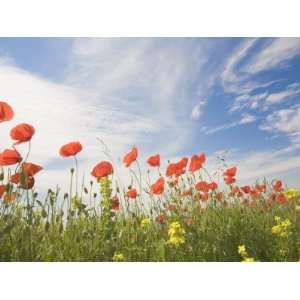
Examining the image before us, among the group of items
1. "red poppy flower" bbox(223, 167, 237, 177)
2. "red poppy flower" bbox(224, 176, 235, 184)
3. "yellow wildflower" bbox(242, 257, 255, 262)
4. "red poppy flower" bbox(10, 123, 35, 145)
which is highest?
"red poppy flower" bbox(10, 123, 35, 145)

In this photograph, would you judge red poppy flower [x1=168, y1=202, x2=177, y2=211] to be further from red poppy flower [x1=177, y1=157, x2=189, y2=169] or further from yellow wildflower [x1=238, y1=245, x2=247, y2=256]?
yellow wildflower [x1=238, y1=245, x2=247, y2=256]

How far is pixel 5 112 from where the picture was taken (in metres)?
3.15

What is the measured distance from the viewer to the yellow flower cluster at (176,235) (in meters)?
3.07

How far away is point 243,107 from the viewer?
3.38 metres

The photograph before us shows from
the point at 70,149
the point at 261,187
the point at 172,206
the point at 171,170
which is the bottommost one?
the point at 172,206

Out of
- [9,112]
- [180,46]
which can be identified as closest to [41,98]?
Answer: [9,112]

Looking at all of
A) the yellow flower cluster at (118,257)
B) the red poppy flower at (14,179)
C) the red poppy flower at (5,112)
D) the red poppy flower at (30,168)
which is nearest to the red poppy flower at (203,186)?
the yellow flower cluster at (118,257)

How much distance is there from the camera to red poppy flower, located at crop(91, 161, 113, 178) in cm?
323

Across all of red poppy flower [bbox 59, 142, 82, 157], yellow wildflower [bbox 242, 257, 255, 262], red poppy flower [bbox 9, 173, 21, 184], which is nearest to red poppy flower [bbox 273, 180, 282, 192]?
yellow wildflower [bbox 242, 257, 255, 262]

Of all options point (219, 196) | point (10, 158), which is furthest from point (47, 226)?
point (219, 196)

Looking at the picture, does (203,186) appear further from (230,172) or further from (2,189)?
(2,189)

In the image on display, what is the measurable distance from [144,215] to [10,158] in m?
0.95

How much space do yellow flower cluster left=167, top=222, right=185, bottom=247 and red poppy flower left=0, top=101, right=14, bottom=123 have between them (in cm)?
127
